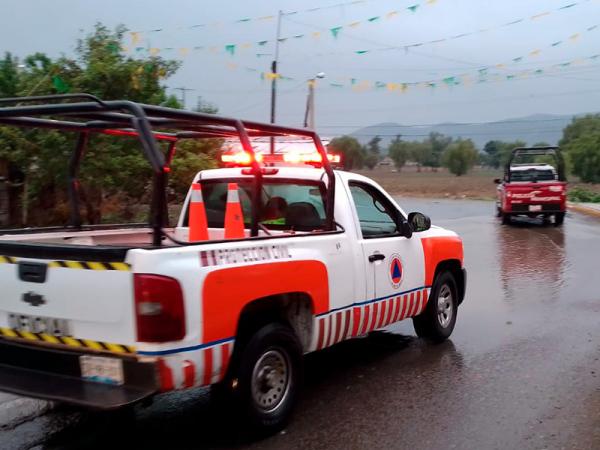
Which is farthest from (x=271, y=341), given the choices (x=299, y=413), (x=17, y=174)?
(x=17, y=174)

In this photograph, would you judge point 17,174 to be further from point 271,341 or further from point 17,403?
point 271,341

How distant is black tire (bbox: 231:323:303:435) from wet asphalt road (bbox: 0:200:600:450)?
0.14 metres

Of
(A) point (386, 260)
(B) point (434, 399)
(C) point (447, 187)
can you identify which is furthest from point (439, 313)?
(C) point (447, 187)

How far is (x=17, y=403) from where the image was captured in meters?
4.95

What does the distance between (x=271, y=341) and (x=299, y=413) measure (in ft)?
2.48

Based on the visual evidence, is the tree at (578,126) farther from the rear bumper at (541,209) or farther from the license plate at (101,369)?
the license plate at (101,369)

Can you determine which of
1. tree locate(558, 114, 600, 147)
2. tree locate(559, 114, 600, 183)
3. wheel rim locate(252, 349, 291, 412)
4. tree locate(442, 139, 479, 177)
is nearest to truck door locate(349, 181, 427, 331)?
wheel rim locate(252, 349, 291, 412)

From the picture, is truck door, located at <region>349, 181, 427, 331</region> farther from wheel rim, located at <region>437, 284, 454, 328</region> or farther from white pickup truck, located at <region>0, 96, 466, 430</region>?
wheel rim, located at <region>437, 284, 454, 328</region>

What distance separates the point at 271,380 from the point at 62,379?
1363 millimetres

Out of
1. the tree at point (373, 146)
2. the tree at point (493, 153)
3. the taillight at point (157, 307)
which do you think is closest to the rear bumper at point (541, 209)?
the taillight at point (157, 307)

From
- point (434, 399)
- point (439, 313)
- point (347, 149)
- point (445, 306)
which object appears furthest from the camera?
point (347, 149)

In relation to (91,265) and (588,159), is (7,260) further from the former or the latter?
(588,159)

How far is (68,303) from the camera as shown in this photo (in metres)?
3.80

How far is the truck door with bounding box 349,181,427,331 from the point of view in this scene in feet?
18.0
